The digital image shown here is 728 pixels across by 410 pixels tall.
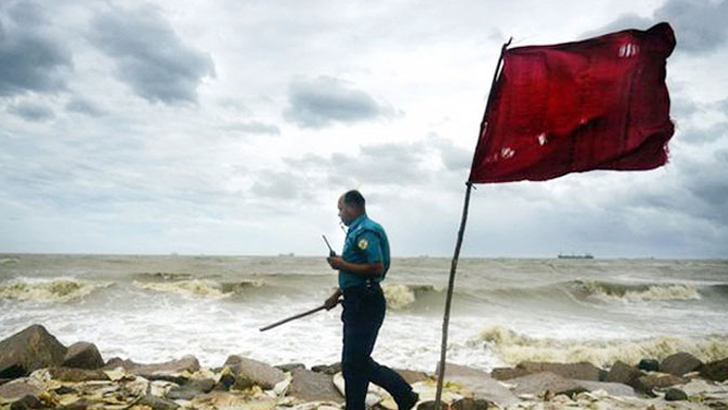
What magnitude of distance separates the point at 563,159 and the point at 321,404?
3.97m

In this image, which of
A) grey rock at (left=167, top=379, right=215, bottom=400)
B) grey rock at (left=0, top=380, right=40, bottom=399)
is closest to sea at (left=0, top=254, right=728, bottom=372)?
grey rock at (left=167, top=379, right=215, bottom=400)

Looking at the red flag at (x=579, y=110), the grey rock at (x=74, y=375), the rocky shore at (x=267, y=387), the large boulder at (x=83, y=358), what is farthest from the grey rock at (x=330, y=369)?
the red flag at (x=579, y=110)

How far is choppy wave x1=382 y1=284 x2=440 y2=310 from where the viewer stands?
23.3 meters

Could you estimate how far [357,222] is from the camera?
187 inches

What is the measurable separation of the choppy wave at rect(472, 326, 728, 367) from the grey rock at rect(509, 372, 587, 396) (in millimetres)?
3912

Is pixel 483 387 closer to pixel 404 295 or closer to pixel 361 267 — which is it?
pixel 361 267

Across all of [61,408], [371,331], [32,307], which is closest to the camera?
[371,331]

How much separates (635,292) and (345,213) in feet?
107

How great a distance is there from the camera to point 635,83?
3383 millimetres

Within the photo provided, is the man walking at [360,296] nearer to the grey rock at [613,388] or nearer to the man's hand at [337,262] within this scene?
the man's hand at [337,262]

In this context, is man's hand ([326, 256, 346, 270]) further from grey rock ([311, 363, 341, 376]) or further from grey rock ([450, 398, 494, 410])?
grey rock ([311, 363, 341, 376])

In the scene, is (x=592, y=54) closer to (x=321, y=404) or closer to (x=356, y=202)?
(x=356, y=202)

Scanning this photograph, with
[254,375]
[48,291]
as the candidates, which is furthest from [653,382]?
[48,291]

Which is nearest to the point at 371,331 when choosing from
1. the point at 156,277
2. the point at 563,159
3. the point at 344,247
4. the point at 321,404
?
the point at 344,247
